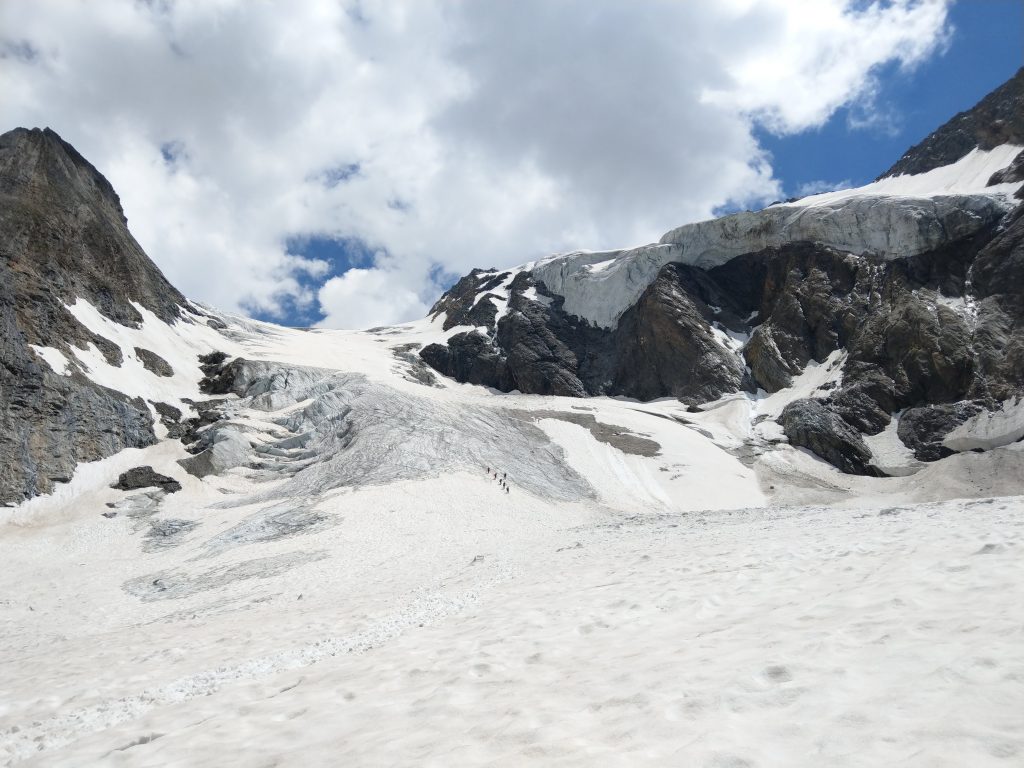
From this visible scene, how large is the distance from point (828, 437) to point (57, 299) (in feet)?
228

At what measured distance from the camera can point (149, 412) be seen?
44250 mm

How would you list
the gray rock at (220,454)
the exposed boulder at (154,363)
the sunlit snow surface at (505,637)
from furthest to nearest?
1. the exposed boulder at (154,363)
2. the gray rock at (220,454)
3. the sunlit snow surface at (505,637)

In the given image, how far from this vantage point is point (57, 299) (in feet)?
148

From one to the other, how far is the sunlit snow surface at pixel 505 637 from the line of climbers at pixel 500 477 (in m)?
5.34

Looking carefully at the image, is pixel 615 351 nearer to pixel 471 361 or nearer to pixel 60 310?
pixel 471 361

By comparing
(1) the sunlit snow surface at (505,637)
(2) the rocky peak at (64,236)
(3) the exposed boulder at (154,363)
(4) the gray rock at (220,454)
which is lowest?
(1) the sunlit snow surface at (505,637)

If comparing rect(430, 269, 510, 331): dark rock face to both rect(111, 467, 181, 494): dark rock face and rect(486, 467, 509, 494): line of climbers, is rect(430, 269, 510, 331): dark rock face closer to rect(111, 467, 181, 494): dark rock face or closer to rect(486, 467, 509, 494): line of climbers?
rect(486, 467, 509, 494): line of climbers

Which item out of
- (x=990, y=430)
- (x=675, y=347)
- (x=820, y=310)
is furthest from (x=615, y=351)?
(x=990, y=430)

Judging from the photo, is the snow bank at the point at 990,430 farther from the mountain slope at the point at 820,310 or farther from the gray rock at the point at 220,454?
the gray rock at the point at 220,454

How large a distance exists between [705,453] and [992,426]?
24.0 m

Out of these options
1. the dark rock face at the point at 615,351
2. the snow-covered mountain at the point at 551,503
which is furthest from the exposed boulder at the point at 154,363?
the dark rock face at the point at 615,351

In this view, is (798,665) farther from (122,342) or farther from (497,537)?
(122,342)

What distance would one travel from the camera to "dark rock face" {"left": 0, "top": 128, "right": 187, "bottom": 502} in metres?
34.9

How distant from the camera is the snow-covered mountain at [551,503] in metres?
5.08
